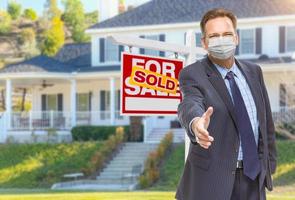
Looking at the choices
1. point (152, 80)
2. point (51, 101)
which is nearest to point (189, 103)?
point (152, 80)

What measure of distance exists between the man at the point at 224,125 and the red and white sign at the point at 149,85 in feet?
11.3

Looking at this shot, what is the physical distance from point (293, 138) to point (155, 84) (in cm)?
2054

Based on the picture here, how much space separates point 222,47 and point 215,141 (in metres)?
0.51

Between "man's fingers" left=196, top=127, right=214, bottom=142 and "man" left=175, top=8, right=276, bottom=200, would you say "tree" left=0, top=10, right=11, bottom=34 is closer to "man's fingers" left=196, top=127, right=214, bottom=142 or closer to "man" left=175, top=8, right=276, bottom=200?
"man" left=175, top=8, right=276, bottom=200

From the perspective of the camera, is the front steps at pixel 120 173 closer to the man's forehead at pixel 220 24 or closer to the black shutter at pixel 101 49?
the black shutter at pixel 101 49

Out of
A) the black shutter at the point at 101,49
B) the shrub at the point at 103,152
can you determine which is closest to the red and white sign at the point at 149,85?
the shrub at the point at 103,152

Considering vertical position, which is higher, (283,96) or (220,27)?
(220,27)

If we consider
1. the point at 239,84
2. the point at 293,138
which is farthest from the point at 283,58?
the point at 239,84

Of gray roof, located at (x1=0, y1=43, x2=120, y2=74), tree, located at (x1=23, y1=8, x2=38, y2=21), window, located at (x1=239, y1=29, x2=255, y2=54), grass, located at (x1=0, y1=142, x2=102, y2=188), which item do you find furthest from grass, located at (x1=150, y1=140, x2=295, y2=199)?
tree, located at (x1=23, y1=8, x2=38, y2=21)

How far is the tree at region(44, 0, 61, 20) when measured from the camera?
290 feet

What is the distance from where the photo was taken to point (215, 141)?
4.02m

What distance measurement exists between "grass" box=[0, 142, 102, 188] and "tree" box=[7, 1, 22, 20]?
65689 millimetres

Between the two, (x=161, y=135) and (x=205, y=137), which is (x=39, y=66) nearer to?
(x=161, y=135)

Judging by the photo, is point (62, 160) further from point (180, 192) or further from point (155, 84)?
point (180, 192)
